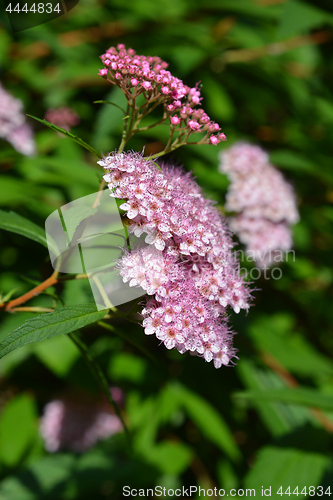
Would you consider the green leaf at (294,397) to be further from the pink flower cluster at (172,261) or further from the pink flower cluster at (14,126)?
the pink flower cluster at (14,126)

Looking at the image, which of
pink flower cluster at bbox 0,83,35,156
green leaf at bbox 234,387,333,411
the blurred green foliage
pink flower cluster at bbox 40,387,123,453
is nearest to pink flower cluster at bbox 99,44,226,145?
the blurred green foliage

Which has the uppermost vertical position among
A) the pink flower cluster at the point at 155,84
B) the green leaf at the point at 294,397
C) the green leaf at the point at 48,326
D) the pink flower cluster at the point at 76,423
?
the pink flower cluster at the point at 155,84

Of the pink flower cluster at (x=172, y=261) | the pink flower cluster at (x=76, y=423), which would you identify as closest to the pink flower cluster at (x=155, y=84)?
the pink flower cluster at (x=172, y=261)

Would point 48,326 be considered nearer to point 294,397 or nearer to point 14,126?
point 294,397

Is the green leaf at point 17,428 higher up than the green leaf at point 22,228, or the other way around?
the green leaf at point 22,228

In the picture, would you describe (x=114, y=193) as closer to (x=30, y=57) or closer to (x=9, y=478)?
(x=9, y=478)

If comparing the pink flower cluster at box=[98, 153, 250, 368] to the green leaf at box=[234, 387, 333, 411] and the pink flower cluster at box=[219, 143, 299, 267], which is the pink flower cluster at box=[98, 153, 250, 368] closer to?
the green leaf at box=[234, 387, 333, 411]

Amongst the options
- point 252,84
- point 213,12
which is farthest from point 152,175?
point 213,12
